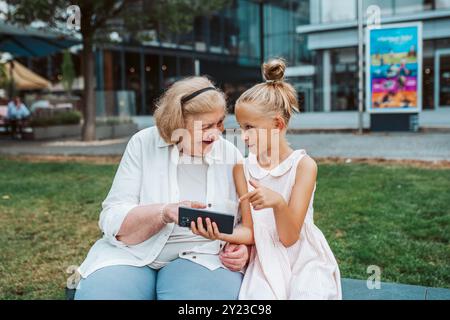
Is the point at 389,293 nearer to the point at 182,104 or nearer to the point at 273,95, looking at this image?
the point at 273,95

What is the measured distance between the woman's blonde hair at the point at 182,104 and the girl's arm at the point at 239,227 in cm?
27

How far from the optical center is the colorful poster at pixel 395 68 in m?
14.0

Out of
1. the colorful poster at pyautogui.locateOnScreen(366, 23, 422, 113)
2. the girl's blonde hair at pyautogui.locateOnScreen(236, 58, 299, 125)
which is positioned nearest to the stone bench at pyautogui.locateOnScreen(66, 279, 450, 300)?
the girl's blonde hair at pyautogui.locateOnScreen(236, 58, 299, 125)

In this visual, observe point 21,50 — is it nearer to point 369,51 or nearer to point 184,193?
point 369,51

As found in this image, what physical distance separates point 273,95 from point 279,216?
0.44 metres

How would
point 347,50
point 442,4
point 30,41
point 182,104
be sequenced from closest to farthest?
point 182,104, point 30,41, point 442,4, point 347,50

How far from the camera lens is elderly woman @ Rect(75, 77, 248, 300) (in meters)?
1.98

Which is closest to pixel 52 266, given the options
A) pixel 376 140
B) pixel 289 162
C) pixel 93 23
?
pixel 289 162

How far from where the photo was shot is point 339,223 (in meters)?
4.78

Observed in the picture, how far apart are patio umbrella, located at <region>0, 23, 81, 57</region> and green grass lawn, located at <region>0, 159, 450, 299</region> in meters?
7.31

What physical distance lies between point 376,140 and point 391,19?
9000 millimetres

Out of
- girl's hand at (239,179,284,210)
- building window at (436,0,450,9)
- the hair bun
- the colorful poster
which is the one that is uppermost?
building window at (436,0,450,9)

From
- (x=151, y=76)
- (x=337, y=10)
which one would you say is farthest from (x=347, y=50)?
(x=151, y=76)

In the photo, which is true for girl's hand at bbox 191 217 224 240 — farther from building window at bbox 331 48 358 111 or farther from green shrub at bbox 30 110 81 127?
building window at bbox 331 48 358 111
